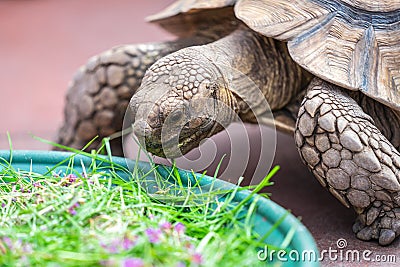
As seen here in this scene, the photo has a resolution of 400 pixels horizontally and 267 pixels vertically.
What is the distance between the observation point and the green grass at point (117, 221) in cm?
121

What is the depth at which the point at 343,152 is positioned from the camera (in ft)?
5.95

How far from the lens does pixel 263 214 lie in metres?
1.42

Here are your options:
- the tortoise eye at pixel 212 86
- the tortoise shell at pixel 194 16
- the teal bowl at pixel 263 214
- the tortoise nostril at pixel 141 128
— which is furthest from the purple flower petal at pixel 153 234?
the tortoise shell at pixel 194 16

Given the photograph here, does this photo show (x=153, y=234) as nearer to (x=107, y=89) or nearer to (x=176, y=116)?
(x=176, y=116)

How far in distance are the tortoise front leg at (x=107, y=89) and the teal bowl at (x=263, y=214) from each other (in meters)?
0.73

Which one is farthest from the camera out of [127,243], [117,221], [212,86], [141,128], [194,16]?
[194,16]

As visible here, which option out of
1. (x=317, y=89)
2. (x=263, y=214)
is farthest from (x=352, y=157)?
(x=263, y=214)

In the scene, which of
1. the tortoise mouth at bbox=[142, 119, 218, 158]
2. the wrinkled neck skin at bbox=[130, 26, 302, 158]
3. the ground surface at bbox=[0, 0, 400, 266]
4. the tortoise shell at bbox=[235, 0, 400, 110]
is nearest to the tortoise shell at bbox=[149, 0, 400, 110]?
the tortoise shell at bbox=[235, 0, 400, 110]

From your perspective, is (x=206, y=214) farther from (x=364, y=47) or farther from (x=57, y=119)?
(x=57, y=119)

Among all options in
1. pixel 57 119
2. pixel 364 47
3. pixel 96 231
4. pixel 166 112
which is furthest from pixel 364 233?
pixel 57 119

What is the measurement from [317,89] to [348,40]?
0.18m

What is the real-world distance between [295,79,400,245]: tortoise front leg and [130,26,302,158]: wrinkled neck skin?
24 centimetres

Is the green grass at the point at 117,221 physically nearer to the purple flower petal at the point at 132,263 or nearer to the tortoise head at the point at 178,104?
the purple flower petal at the point at 132,263

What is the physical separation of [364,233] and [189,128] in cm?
64
